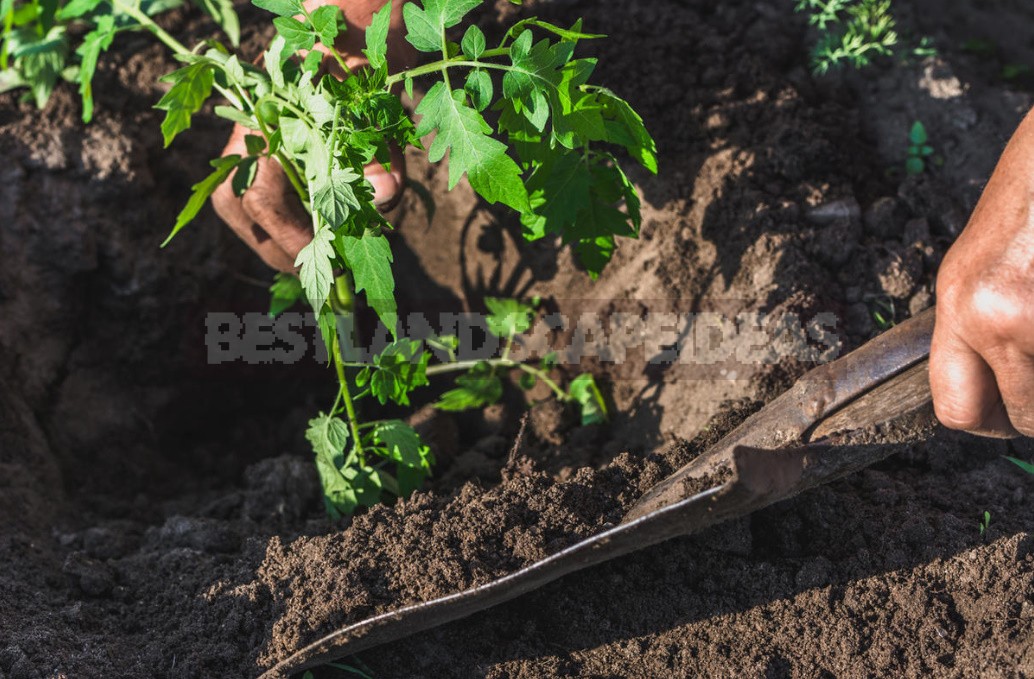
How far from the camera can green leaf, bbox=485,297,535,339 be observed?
2727 millimetres

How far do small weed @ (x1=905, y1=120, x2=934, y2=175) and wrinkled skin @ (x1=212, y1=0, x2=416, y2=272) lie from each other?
1501 mm

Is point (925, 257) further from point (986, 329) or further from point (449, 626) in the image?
point (449, 626)

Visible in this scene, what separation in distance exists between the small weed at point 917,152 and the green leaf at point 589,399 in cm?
114

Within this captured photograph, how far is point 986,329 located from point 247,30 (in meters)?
2.56

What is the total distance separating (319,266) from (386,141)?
1.10 feet

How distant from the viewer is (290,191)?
247 centimetres

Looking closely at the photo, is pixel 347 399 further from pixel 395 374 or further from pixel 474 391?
pixel 474 391

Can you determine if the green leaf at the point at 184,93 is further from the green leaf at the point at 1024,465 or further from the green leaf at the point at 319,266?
the green leaf at the point at 1024,465

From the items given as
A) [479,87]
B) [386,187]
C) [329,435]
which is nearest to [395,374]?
[329,435]

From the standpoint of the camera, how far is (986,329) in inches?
64.9

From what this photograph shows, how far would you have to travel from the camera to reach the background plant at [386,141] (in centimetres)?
183

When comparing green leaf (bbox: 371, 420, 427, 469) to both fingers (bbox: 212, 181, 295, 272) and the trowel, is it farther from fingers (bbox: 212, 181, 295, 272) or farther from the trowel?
fingers (bbox: 212, 181, 295, 272)

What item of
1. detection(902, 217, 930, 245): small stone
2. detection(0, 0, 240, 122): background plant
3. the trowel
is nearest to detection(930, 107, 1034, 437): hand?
the trowel

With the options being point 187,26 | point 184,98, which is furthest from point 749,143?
point 187,26
